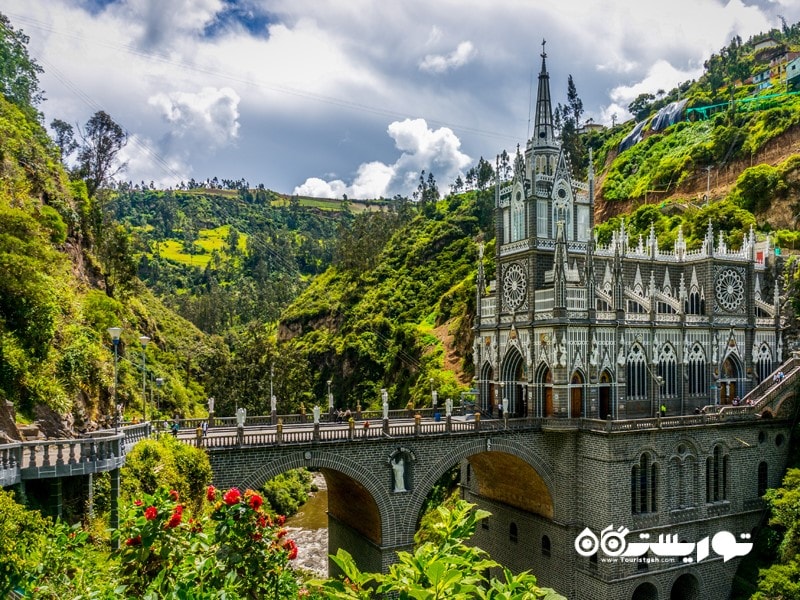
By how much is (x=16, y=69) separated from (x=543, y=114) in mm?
35849

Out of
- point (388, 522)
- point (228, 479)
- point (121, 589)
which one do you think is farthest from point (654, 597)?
point (121, 589)

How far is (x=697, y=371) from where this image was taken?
38625 millimetres

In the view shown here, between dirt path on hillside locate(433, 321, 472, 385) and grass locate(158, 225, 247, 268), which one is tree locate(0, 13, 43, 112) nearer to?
dirt path on hillside locate(433, 321, 472, 385)

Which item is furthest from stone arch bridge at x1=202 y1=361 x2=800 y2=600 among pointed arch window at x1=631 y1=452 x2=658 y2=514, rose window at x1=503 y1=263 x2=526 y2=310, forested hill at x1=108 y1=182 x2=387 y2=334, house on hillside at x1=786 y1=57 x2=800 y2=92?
forested hill at x1=108 y1=182 x2=387 y2=334

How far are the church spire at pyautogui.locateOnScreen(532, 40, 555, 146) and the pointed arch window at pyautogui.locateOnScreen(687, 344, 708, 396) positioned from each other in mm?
15515

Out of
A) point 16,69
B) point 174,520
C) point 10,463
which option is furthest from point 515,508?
point 16,69

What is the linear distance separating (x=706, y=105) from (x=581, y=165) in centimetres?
1997

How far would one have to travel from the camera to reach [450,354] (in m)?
67.9

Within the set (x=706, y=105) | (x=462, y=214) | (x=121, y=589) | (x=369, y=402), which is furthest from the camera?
(x=462, y=214)

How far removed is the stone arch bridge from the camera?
3025cm

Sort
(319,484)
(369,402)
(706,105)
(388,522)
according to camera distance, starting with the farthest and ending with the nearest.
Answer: (706,105), (369,402), (319,484), (388,522)

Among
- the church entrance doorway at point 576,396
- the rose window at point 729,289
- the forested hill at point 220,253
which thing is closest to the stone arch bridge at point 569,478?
the church entrance doorway at point 576,396

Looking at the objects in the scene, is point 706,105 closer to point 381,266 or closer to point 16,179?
point 381,266

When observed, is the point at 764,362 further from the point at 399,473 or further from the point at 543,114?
the point at 399,473
